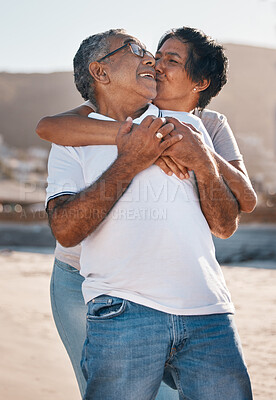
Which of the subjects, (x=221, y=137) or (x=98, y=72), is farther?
(x=221, y=137)

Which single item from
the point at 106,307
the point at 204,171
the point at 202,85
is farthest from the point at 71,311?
the point at 202,85

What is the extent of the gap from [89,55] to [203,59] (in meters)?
0.53

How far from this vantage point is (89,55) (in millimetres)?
2391

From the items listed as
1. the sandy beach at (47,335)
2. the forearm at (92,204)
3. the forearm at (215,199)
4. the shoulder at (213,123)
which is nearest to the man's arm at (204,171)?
the forearm at (215,199)

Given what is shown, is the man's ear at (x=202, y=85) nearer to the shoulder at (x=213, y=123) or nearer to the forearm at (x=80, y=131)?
the shoulder at (x=213, y=123)

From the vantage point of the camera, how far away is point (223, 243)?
14.0m

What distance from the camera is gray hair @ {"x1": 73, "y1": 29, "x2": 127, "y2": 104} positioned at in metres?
2.35

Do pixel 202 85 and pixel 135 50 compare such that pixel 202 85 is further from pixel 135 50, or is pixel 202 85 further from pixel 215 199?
pixel 215 199

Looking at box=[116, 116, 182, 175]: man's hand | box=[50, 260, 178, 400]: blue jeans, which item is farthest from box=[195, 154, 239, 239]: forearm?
box=[50, 260, 178, 400]: blue jeans

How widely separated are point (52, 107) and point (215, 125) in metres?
64.5

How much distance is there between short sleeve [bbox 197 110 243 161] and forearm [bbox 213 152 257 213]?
0.19m

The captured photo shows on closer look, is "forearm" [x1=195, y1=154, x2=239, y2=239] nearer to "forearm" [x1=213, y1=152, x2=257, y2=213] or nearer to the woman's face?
"forearm" [x1=213, y1=152, x2=257, y2=213]

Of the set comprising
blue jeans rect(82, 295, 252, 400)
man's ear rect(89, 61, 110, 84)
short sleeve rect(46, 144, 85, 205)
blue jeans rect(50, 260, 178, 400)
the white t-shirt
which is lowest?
blue jeans rect(50, 260, 178, 400)

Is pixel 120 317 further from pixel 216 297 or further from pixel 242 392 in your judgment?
pixel 242 392
